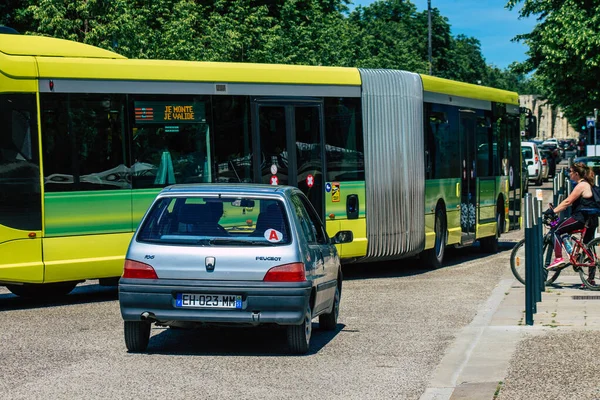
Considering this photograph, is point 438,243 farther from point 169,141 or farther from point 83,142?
point 83,142

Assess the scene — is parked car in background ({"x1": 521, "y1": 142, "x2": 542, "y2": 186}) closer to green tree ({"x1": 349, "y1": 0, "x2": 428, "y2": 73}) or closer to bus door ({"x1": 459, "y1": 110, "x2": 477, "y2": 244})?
green tree ({"x1": 349, "y1": 0, "x2": 428, "y2": 73})

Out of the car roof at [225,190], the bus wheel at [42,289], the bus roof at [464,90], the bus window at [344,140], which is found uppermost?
the bus roof at [464,90]

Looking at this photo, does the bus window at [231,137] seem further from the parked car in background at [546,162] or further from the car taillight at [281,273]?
the parked car in background at [546,162]

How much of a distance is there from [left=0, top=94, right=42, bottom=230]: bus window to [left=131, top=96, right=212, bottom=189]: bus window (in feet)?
4.50

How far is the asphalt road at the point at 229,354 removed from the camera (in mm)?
8195

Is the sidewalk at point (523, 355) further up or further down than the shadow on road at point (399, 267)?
further up

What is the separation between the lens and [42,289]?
1521 centimetres

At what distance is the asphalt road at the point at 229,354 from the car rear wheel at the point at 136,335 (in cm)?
13

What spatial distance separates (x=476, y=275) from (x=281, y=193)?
8.24 m

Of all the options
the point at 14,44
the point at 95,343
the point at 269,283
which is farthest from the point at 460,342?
the point at 14,44

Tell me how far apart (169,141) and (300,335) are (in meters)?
5.76

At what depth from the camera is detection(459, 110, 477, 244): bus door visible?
67.1 feet

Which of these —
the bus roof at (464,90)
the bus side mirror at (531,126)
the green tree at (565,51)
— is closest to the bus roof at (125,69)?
the bus roof at (464,90)

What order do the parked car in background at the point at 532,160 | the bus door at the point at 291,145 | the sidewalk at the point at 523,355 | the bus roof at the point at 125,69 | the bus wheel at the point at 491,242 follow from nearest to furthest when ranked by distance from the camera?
1. the sidewalk at the point at 523,355
2. the bus roof at the point at 125,69
3. the bus door at the point at 291,145
4. the bus wheel at the point at 491,242
5. the parked car in background at the point at 532,160
